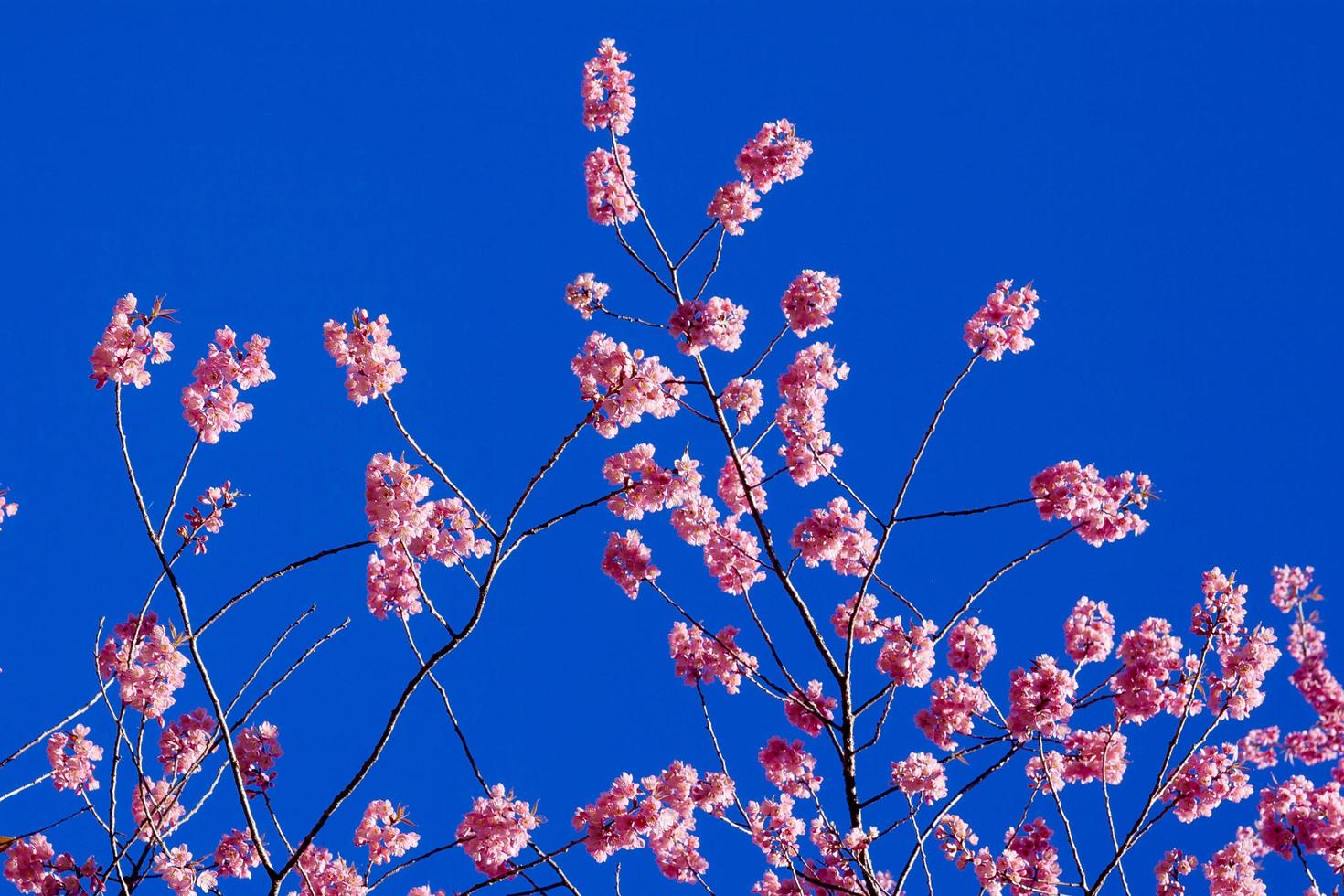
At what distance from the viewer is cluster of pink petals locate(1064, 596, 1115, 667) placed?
7160 mm

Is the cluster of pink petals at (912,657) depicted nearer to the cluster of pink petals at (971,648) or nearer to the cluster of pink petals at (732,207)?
the cluster of pink petals at (971,648)

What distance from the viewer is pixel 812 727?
24.5 feet

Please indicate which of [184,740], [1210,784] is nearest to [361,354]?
[184,740]

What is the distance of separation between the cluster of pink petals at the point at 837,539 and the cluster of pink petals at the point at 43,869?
4.59 m

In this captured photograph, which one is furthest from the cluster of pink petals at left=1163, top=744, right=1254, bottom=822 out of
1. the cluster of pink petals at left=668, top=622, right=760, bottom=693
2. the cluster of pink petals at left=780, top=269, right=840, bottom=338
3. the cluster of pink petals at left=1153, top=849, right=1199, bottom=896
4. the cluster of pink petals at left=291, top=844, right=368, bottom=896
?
the cluster of pink petals at left=291, top=844, right=368, bottom=896

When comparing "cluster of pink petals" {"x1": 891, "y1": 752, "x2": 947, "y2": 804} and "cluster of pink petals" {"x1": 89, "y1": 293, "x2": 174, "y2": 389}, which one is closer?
"cluster of pink petals" {"x1": 89, "y1": 293, "x2": 174, "y2": 389}

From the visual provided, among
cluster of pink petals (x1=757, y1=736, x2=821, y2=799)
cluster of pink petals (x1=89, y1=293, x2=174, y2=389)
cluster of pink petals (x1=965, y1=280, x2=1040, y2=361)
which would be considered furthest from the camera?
cluster of pink petals (x1=757, y1=736, x2=821, y2=799)

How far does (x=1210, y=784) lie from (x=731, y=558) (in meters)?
3.76

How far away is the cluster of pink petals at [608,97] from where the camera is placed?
23.0ft

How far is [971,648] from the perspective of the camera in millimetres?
7035

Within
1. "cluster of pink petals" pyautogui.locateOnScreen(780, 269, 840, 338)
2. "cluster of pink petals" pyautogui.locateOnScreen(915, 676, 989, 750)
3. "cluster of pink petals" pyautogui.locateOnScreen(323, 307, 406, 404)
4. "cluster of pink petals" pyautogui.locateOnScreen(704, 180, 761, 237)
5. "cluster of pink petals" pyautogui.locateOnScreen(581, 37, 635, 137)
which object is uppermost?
"cluster of pink petals" pyautogui.locateOnScreen(581, 37, 635, 137)

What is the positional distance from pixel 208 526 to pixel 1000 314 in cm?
479

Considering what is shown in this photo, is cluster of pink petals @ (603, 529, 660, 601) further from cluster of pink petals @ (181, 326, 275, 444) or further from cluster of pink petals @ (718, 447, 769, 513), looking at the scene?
cluster of pink petals @ (181, 326, 275, 444)

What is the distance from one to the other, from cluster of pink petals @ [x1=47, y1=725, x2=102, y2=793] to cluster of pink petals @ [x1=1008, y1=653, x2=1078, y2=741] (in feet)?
18.9
